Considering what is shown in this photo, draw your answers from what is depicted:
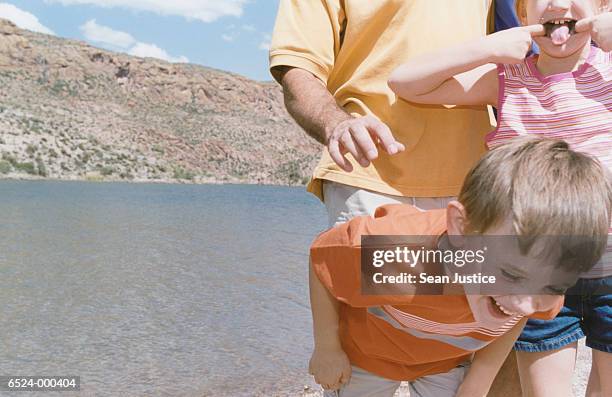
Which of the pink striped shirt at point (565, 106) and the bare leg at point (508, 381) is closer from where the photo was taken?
the pink striped shirt at point (565, 106)

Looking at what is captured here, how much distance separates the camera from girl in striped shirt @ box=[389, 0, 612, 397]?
1922 mm

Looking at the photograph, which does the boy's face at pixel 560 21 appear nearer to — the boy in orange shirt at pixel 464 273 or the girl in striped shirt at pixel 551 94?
the girl in striped shirt at pixel 551 94

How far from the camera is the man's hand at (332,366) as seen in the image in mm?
2004

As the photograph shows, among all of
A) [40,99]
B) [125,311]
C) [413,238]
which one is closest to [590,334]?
[413,238]

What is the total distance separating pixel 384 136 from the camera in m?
1.71

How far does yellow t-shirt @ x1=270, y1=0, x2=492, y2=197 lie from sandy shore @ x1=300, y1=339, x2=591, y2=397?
3.55 m

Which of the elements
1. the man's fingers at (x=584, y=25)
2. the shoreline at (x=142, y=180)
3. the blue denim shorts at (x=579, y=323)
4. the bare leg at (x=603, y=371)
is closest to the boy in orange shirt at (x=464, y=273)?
the blue denim shorts at (x=579, y=323)

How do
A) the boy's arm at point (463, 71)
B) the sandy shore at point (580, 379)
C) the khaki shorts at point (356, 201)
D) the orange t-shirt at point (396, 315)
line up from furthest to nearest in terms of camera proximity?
the sandy shore at point (580, 379) < the khaki shorts at point (356, 201) < the boy's arm at point (463, 71) < the orange t-shirt at point (396, 315)

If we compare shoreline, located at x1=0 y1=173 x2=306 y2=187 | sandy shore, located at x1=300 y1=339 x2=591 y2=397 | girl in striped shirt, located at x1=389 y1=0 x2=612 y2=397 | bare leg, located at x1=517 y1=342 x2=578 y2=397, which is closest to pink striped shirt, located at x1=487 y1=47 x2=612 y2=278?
girl in striped shirt, located at x1=389 y1=0 x2=612 y2=397

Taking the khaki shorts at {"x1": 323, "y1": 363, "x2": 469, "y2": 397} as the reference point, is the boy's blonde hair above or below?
above

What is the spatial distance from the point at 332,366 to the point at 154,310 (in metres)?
9.10

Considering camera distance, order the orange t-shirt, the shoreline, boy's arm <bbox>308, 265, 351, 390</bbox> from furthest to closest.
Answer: the shoreline, boy's arm <bbox>308, 265, 351, 390</bbox>, the orange t-shirt

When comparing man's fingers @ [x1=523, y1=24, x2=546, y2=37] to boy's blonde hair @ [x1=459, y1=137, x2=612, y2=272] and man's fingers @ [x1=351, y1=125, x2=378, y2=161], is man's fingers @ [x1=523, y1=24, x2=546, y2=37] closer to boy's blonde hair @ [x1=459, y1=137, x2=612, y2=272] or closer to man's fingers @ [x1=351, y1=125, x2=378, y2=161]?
boy's blonde hair @ [x1=459, y1=137, x2=612, y2=272]

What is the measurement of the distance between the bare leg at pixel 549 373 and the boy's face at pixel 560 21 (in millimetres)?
883
